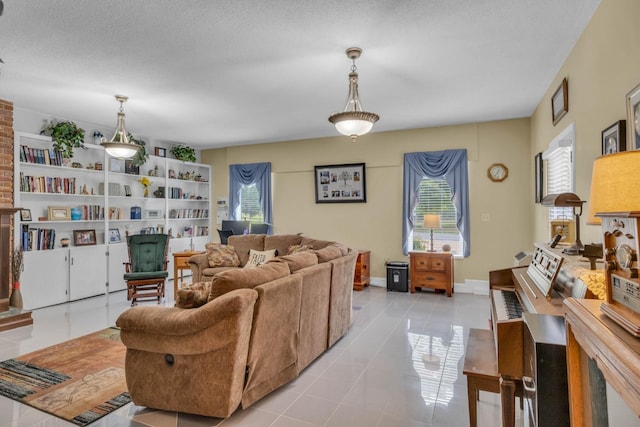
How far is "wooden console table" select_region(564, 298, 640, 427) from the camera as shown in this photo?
0.64 meters

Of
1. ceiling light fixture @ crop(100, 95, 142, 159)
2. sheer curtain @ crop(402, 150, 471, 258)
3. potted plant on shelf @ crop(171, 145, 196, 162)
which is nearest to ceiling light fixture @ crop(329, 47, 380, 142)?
ceiling light fixture @ crop(100, 95, 142, 159)

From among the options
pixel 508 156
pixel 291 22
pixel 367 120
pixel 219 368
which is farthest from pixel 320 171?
pixel 219 368

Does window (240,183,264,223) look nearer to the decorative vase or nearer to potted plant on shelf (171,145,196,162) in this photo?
potted plant on shelf (171,145,196,162)

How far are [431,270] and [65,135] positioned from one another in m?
5.84

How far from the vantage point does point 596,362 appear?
82 centimetres

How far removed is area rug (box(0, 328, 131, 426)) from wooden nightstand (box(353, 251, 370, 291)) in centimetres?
359

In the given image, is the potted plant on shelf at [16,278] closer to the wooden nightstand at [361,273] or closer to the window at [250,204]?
the window at [250,204]

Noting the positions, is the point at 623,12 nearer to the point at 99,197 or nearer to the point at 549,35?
the point at 549,35

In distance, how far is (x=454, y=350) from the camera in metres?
3.36

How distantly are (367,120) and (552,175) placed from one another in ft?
8.25

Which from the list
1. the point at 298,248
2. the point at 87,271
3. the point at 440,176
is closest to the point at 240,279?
the point at 298,248

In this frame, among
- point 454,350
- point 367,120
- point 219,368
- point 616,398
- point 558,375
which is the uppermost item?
point 367,120

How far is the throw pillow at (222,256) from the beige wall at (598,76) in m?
4.32

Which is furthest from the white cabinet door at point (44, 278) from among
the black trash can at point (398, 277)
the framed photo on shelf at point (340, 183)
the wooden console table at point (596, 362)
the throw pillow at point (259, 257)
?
the wooden console table at point (596, 362)
